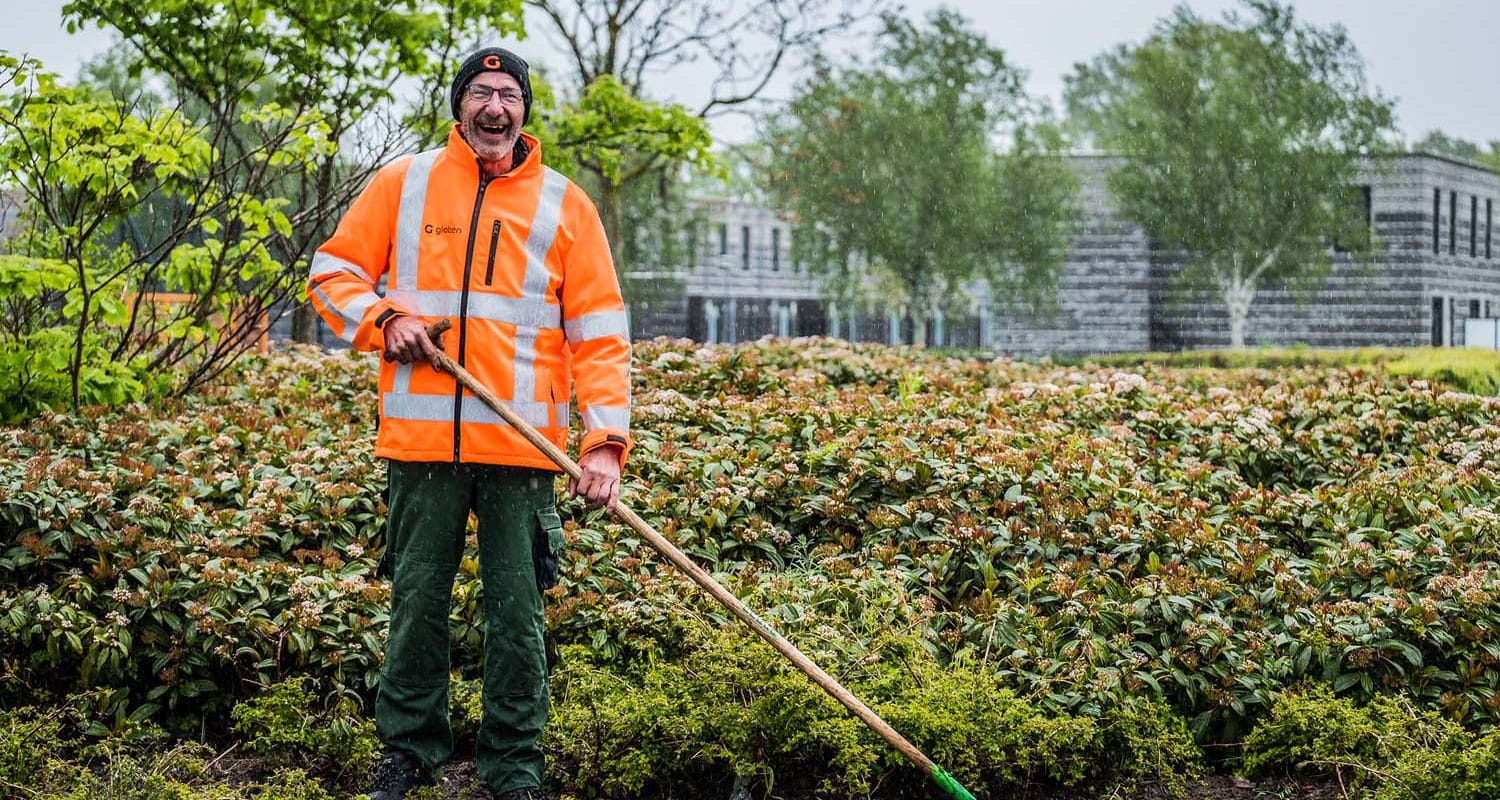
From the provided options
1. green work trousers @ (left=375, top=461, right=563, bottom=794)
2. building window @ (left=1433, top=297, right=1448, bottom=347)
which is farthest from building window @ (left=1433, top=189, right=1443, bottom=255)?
green work trousers @ (left=375, top=461, right=563, bottom=794)

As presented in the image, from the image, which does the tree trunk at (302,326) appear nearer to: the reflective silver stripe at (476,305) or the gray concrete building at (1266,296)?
the reflective silver stripe at (476,305)

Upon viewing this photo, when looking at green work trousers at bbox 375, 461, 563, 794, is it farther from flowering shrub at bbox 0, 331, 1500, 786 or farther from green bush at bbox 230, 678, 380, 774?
flowering shrub at bbox 0, 331, 1500, 786

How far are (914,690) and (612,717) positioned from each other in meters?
0.94

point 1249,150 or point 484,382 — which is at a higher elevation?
point 1249,150

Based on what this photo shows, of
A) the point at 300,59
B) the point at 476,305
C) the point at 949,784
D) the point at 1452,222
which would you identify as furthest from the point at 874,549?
the point at 1452,222

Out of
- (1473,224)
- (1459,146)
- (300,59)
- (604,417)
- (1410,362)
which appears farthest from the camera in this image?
(1459,146)

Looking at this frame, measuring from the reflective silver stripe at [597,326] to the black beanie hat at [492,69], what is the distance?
56 cm

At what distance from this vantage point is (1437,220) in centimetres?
3169

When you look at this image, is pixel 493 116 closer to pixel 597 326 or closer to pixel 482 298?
pixel 482 298

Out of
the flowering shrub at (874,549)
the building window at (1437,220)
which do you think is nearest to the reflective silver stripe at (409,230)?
the flowering shrub at (874,549)

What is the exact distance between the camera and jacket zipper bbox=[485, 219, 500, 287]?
3785mm

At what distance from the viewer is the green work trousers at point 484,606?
3812mm

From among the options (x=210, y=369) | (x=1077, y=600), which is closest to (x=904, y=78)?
(x=210, y=369)

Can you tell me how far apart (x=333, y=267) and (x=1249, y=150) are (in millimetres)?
27505
